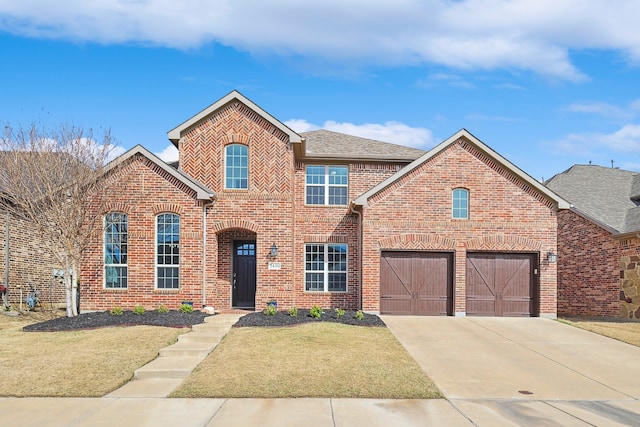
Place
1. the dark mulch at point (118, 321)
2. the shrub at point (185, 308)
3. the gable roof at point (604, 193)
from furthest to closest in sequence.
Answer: the gable roof at point (604, 193)
the shrub at point (185, 308)
the dark mulch at point (118, 321)

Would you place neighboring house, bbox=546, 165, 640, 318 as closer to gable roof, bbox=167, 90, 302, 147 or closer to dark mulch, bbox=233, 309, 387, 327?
dark mulch, bbox=233, 309, 387, 327

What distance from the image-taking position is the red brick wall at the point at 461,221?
17.0 m

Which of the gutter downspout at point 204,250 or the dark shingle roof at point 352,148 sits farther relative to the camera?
the dark shingle roof at point 352,148

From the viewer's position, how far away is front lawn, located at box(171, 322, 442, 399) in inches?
321

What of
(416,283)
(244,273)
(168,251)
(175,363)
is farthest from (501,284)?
(175,363)

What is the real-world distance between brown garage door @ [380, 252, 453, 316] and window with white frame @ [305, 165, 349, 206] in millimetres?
3032

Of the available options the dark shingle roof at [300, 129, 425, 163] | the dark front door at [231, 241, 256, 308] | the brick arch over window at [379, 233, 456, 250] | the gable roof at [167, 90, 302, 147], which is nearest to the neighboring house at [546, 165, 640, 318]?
the brick arch over window at [379, 233, 456, 250]

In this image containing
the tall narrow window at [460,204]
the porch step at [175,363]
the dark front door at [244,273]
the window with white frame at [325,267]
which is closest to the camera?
the porch step at [175,363]

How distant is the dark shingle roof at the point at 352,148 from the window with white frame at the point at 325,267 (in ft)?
10.9

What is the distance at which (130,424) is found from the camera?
668cm

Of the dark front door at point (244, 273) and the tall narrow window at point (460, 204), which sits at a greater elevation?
the tall narrow window at point (460, 204)

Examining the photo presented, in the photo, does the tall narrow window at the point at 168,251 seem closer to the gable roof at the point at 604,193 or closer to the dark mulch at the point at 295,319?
the dark mulch at the point at 295,319

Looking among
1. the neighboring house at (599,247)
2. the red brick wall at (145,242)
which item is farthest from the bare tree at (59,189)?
the neighboring house at (599,247)

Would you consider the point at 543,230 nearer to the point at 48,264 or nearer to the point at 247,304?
the point at 247,304
